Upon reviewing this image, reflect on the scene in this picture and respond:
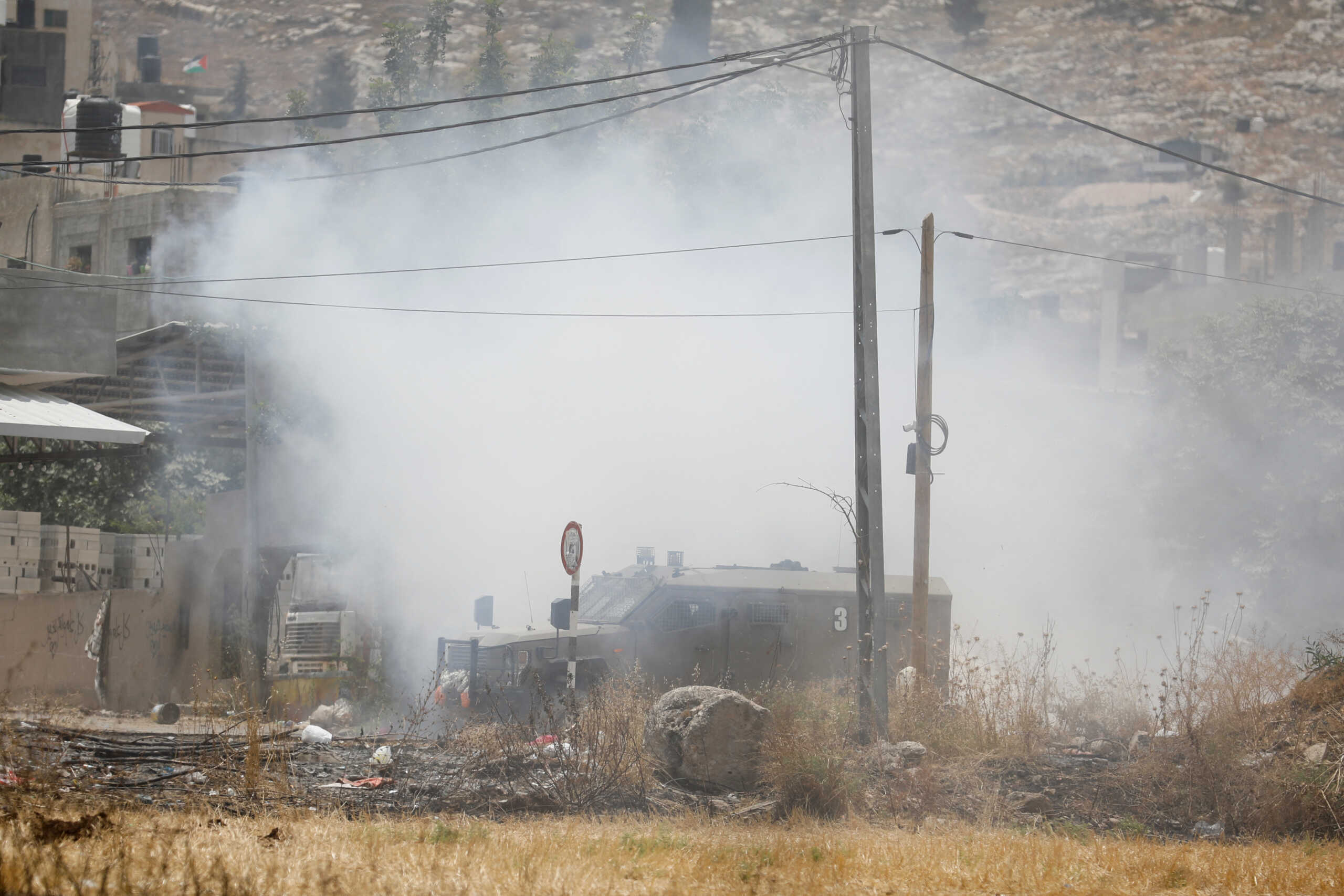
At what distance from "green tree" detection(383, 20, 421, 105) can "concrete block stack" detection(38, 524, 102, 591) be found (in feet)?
150

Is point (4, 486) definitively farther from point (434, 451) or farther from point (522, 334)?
point (522, 334)

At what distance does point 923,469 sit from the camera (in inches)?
465

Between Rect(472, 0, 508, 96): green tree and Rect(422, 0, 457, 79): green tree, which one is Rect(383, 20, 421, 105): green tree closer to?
Rect(422, 0, 457, 79): green tree

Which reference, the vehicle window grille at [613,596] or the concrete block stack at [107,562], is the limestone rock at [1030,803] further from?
the concrete block stack at [107,562]

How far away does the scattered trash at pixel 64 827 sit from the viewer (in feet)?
17.1

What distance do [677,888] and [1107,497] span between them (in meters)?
29.6

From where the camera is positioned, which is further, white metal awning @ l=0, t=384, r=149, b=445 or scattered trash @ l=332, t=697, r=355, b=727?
scattered trash @ l=332, t=697, r=355, b=727

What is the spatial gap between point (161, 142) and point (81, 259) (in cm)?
1222

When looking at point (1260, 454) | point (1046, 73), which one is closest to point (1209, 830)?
point (1260, 454)

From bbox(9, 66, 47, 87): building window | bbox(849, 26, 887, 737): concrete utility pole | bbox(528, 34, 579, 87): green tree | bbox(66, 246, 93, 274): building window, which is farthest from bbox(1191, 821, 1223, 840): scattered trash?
bbox(528, 34, 579, 87): green tree

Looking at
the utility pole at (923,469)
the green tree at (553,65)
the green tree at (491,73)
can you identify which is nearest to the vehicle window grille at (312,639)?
the utility pole at (923,469)

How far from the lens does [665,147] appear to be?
47438mm

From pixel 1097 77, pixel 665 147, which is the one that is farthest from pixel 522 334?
pixel 1097 77

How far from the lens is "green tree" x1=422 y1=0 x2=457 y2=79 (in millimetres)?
74000
